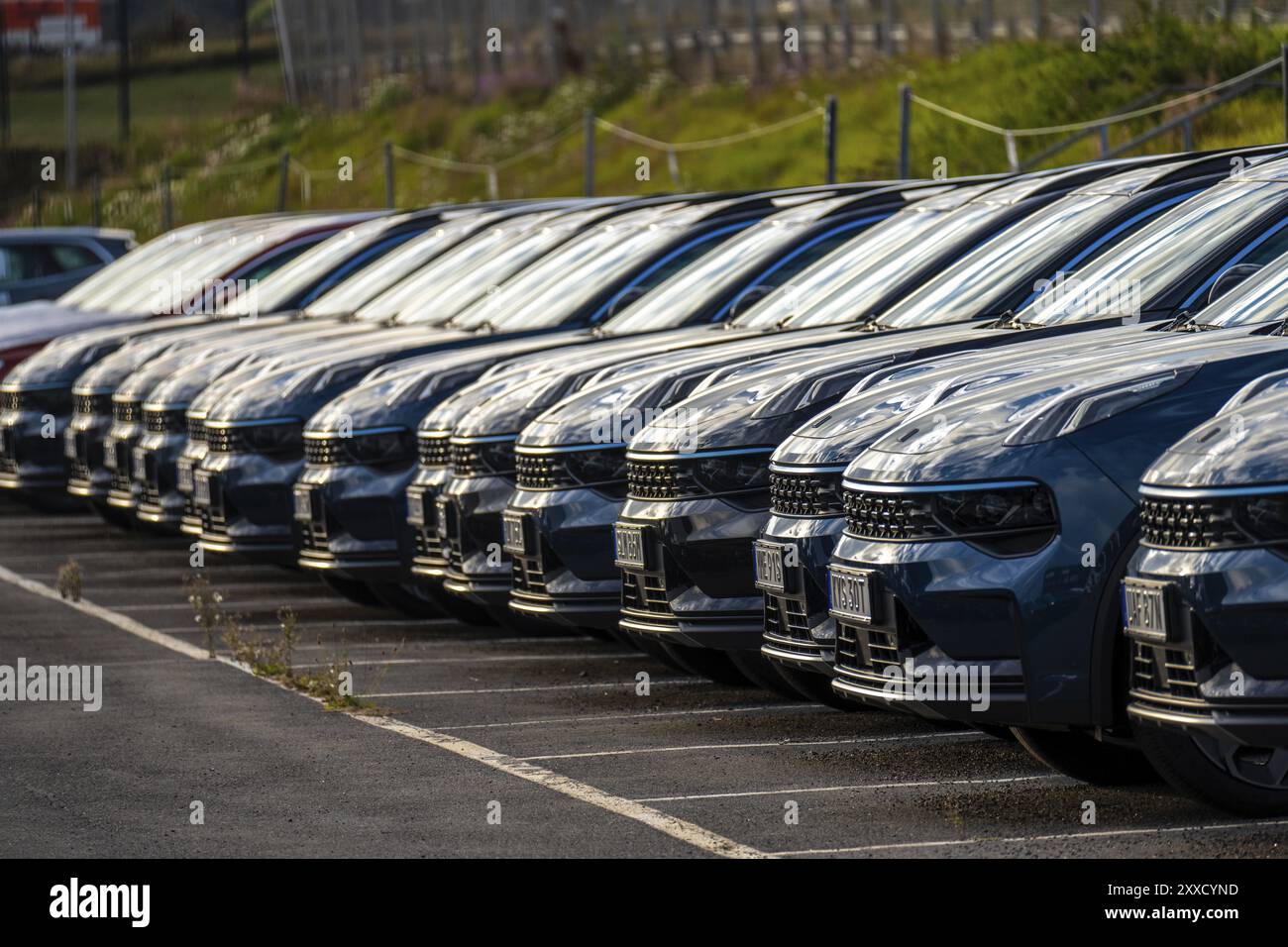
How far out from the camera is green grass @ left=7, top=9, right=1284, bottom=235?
25.2 meters

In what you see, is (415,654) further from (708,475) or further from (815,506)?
(815,506)

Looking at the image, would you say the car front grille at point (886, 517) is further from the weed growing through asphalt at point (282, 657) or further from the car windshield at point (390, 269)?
the car windshield at point (390, 269)

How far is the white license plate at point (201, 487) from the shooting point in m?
13.0

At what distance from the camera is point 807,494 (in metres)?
8.01

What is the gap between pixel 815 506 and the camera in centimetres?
797

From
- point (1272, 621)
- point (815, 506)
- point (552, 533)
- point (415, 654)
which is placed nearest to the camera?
point (1272, 621)

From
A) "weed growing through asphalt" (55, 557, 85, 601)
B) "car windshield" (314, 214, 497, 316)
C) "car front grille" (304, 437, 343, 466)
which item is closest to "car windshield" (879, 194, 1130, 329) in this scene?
"car front grille" (304, 437, 343, 466)

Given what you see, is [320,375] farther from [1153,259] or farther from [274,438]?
[1153,259]

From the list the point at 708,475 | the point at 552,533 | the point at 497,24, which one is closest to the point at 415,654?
the point at 552,533

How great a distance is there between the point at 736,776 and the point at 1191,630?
87.0 inches

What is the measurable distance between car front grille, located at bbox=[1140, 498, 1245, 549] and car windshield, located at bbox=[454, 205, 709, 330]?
20.7 feet

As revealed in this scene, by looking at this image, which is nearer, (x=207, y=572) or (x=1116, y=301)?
(x=1116, y=301)

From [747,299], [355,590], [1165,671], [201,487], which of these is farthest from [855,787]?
[201,487]

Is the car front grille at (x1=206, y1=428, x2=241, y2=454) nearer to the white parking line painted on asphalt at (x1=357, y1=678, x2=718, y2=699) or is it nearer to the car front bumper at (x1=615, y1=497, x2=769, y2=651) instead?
the white parking line painted on asphalt at (x1=357, y1=678, x2=718, y2=699)
